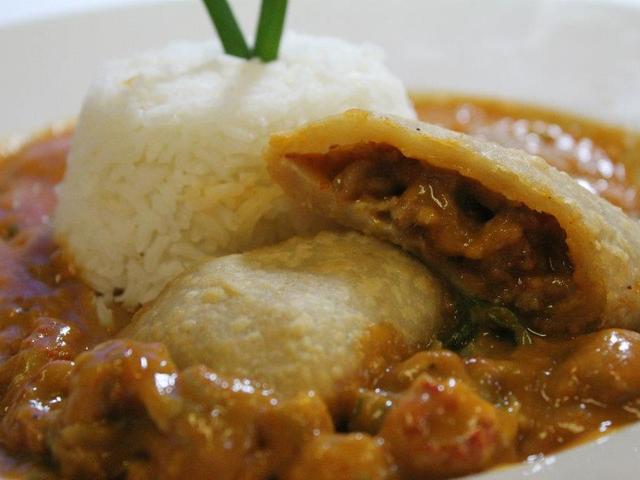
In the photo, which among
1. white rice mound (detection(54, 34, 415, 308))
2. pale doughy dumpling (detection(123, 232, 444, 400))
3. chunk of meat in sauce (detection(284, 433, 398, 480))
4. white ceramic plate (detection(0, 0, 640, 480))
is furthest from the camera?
white ceramic plate (detection(0, 0, 640, 480))

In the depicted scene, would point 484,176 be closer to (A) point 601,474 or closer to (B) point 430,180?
(B) point 430,180

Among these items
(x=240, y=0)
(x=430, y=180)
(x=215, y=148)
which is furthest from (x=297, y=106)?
(x=240, y=0)

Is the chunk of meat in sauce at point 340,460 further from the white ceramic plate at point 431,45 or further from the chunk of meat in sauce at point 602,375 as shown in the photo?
the white ceramic plate at point 431,45

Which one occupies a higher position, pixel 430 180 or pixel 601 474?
pixel 430 180

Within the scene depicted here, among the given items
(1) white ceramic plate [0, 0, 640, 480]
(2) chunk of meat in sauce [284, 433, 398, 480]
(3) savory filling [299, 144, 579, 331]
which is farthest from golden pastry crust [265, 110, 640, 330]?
(1) white ceramic plate [0, 0, 640, 480]

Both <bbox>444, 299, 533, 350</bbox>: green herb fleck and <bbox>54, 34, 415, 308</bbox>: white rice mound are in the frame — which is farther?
<bbox>54, 34, 415, 308</bbox>: white rice mound

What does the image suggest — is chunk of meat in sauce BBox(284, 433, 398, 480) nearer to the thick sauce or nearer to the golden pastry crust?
the thick sauce
